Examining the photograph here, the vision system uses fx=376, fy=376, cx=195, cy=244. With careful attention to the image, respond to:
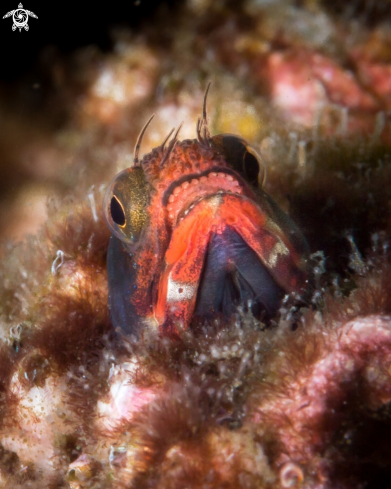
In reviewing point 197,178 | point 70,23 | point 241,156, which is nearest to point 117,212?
point 197,178

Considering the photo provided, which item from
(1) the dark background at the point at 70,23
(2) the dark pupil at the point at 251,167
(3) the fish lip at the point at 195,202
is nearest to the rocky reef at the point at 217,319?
(1) the dark background at the point at 70,23

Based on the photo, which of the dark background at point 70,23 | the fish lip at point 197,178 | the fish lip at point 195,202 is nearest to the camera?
the fish lip at point 195,202

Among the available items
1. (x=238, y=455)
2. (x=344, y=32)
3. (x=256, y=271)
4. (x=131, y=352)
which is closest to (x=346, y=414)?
(x=238, y=455)

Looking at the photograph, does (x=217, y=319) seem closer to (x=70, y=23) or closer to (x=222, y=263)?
(x=222, y=263)

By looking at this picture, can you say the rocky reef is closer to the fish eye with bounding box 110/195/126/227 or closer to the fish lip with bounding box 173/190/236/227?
the fish lip with bounding box 173/190/236/227

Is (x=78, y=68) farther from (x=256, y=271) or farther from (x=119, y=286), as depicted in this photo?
(x=256, y=271)

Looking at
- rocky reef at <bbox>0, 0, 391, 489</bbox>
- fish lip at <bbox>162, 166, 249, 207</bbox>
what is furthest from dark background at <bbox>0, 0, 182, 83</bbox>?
fish lip at <bbox>162, 166, 249, 207</bbox>

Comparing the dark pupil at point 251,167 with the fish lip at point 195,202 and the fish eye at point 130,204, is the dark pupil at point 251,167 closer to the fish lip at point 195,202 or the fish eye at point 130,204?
the fish lip at point 195,202
